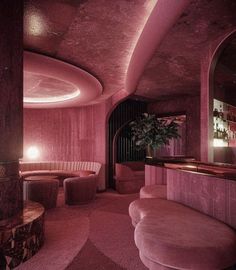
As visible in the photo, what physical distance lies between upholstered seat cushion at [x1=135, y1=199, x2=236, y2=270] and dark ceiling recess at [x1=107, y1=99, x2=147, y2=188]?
5.43 m

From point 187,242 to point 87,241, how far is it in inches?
77.3

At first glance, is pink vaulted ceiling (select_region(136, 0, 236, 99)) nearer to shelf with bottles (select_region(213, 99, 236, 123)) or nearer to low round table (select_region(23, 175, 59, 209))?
shelf with bottles (select_region(213, 99, 236, 123))

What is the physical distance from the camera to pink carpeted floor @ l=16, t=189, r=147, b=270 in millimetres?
2635

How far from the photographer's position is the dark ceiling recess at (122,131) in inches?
301

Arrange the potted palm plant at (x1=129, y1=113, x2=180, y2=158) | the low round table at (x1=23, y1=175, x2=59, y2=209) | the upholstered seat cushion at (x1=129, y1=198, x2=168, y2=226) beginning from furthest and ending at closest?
the potted palm plant at (x1=129, y1=113, x2=180, y2=158) < the low round table at (x1=23, y1=175, x2=59, y2=209) < the upholstered seat cushion at (x1=129, y1=198, x2=168, y2=226)

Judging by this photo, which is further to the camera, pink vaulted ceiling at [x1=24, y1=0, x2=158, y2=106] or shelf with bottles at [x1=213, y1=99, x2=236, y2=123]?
shelf with bottles at [x1=213, y1=99, x2=236, y2=123]

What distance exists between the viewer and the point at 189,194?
110 inches

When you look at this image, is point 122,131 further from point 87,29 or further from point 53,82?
point 87,29

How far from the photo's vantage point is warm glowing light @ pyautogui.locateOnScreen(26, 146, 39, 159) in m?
8.33

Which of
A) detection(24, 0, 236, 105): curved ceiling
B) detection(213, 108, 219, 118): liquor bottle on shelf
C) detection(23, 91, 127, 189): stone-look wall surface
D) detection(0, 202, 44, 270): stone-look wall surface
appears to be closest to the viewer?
detection(0, 202, 44, 270): stone-look wall surface

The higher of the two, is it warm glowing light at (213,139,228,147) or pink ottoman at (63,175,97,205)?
warm glowing light at (213,139,228,147)

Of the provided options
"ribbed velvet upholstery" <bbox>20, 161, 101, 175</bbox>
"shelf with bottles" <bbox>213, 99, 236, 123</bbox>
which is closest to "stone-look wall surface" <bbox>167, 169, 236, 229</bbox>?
"shelf with bottles" <bbox>213, 99, 236, 123</bbox>

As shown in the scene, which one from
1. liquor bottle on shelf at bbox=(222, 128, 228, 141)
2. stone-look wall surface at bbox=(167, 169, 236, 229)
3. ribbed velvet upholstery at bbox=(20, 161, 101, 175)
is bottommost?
ribbed velvet upholstery at bbox=(20, 161, 101, 175)

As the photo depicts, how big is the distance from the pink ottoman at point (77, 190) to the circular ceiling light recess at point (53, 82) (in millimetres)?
2204
